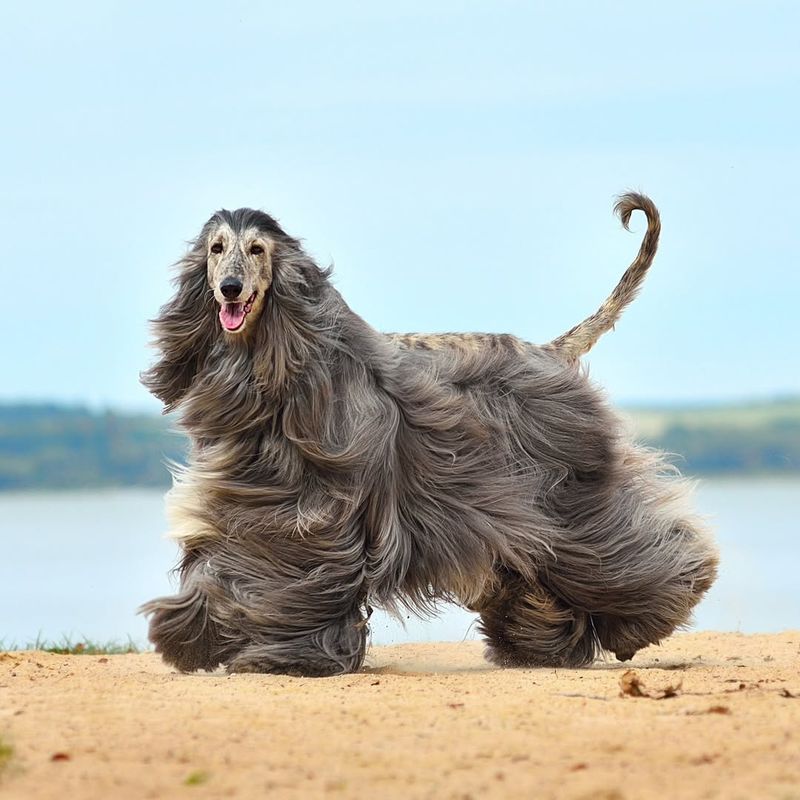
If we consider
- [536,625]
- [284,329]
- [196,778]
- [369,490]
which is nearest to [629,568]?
[536,625]

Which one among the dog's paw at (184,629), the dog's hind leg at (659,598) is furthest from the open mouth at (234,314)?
the dog's hind leg at (659,598)

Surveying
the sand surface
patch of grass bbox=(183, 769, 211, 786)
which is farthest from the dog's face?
patch of grass bbox=(183, 769, 211, 786)

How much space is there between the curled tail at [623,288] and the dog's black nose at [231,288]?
193 cm

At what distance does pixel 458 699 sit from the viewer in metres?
5.90

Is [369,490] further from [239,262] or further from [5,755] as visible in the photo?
[5,755]

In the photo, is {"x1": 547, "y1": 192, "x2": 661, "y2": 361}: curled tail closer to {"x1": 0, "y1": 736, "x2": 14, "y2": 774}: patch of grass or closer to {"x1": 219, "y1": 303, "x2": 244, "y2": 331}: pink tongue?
{"x1": 219, "y1": 303, "x2": 244, "y2": 331}: pink tongue

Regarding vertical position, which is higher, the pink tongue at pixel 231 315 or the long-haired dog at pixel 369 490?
the pink tongue at pixel 231 315

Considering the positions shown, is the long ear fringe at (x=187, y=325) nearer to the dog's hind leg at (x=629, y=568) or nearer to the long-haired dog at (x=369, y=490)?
the long-haired dog at (x=369, y=490)

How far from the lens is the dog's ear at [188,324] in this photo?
23.8ft

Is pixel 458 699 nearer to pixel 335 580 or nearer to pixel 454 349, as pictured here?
pixel 335 580

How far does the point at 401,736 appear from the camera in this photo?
16.8 ft

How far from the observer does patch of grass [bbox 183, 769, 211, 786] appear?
14.7ft

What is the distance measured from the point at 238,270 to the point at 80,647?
3.14 m

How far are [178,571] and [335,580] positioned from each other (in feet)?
2.49
